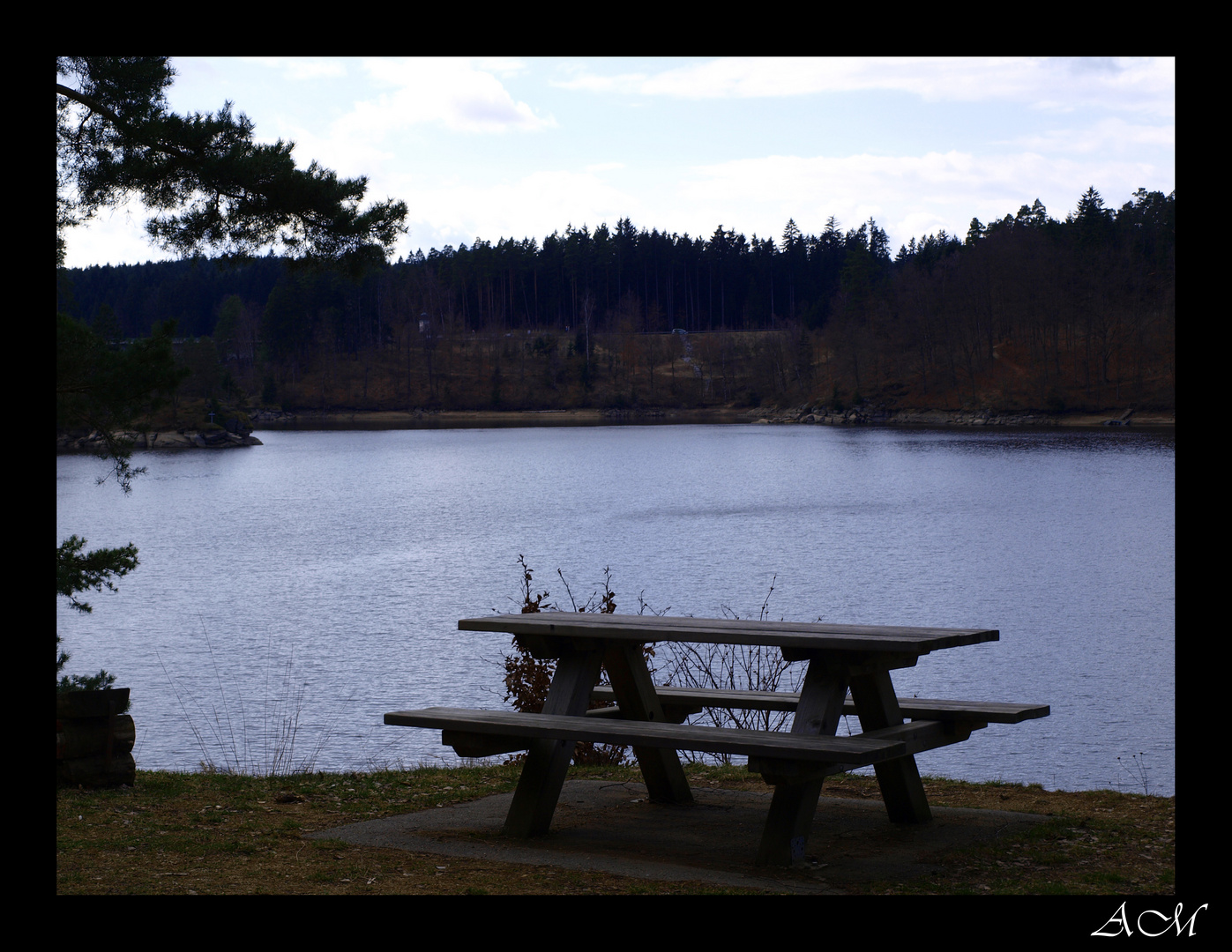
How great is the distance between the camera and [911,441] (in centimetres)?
6544

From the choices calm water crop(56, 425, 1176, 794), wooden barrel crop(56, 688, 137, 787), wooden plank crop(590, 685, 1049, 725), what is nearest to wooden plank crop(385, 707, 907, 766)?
wooden plank crop(590, 685, 1049, 725)

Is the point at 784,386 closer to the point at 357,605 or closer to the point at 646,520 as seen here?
the point at 646,520

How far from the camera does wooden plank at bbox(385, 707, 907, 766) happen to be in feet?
15.3

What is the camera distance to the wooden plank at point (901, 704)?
5.39 meters

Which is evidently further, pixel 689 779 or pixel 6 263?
pixel 689 779

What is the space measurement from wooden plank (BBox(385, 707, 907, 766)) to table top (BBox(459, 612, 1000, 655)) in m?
0.38

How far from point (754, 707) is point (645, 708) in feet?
1.90

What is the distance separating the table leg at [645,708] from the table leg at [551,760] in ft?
0.67

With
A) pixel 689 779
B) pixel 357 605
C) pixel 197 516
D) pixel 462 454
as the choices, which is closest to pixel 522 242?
pixel 462 454

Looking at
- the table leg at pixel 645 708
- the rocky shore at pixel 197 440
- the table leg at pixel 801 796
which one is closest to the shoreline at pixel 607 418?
the rocky shore at pixel 197 440

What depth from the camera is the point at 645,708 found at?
602 cm

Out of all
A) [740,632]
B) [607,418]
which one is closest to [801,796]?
[740,632]

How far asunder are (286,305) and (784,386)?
145 feet

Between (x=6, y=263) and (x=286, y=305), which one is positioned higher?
(x=286, y=305)
